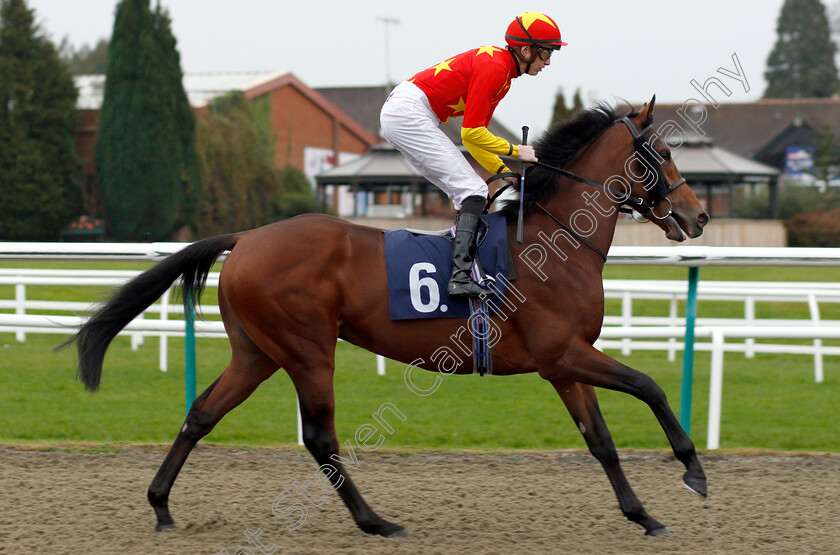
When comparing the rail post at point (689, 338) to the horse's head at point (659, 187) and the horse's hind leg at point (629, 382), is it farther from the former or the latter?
the horse's hind leg at point (629, 382)

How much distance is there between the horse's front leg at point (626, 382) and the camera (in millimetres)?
3314

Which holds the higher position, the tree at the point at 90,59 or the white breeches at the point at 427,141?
the tree at the point at 90,59

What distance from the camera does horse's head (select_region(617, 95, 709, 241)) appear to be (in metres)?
3.59

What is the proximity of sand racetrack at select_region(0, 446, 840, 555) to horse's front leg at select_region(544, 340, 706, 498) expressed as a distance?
30 centimetres

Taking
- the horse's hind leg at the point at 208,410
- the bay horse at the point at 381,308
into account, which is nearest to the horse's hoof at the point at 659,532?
the bay horse at the point at 381,308

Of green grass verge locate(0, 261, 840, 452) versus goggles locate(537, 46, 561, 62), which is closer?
goggles locate(537, 46, 561, 62)

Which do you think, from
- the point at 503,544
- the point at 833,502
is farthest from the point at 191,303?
the point at 833,502

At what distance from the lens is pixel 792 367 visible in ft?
26.0

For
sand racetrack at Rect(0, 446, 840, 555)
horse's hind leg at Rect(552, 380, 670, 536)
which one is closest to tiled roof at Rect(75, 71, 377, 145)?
sand racetrack at Rect(0, 446, 840, 555)

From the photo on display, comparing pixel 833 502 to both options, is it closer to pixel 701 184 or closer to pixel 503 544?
pixel 503 544

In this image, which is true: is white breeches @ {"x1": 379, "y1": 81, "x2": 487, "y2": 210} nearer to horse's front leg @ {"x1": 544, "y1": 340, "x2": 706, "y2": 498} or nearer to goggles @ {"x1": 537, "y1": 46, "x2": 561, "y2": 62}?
goggles @ {"x1": 537, "y1": 46, "x2": 561, "y2": 62}

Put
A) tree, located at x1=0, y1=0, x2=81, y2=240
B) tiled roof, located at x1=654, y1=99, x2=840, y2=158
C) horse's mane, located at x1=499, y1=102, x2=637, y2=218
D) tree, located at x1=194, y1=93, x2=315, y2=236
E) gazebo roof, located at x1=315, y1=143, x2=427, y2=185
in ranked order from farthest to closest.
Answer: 1. tiled roof, located at x1=654, y1=99, x2=840, y2=158
2. tree, located at x1=194, y1=93, x2=315, y2=236
3. tree, located at x1=0, y1=0, x2=81, y2=240
4. gazebo roof, located at x1=315, y1=143, x2=427, y2=185
5. horse's mane, located at x1=499, y1=102, x2=637, y2=218

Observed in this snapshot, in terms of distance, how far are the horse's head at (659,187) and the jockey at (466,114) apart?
43 centimetres

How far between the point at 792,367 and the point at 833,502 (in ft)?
15.0
